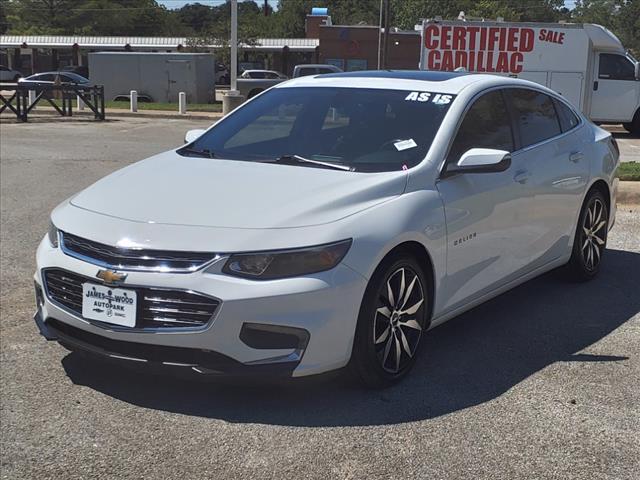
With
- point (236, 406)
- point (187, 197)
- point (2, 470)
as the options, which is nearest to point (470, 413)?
point (236, 406)

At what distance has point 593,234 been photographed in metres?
6.26

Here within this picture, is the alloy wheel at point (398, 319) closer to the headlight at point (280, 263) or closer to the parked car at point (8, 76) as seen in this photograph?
the headlight at point (280, 263)

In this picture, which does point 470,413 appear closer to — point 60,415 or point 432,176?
point 432,176

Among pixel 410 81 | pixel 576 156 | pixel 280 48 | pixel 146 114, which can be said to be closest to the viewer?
pixel 410 81

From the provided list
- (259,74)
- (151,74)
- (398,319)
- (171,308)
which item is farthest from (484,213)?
(151,74)

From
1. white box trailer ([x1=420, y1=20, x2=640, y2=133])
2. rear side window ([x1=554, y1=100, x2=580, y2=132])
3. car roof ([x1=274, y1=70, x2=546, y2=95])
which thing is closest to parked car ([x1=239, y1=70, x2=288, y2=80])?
white box trailer ([x1=420, y1=20, x2=640, y2=133])

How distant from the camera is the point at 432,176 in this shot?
4.39 meters

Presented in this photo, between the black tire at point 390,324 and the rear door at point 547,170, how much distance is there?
4.18 feet

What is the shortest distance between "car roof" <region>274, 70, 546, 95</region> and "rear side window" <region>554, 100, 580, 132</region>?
18.8 inches

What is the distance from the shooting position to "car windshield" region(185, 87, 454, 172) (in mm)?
4570

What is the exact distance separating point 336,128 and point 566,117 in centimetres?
222

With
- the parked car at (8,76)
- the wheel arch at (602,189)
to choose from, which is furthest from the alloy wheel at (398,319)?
the parked car at (8,76)

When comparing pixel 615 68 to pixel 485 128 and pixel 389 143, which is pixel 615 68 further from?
pixel 389 143

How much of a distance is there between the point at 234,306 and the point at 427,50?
55.9 ft
